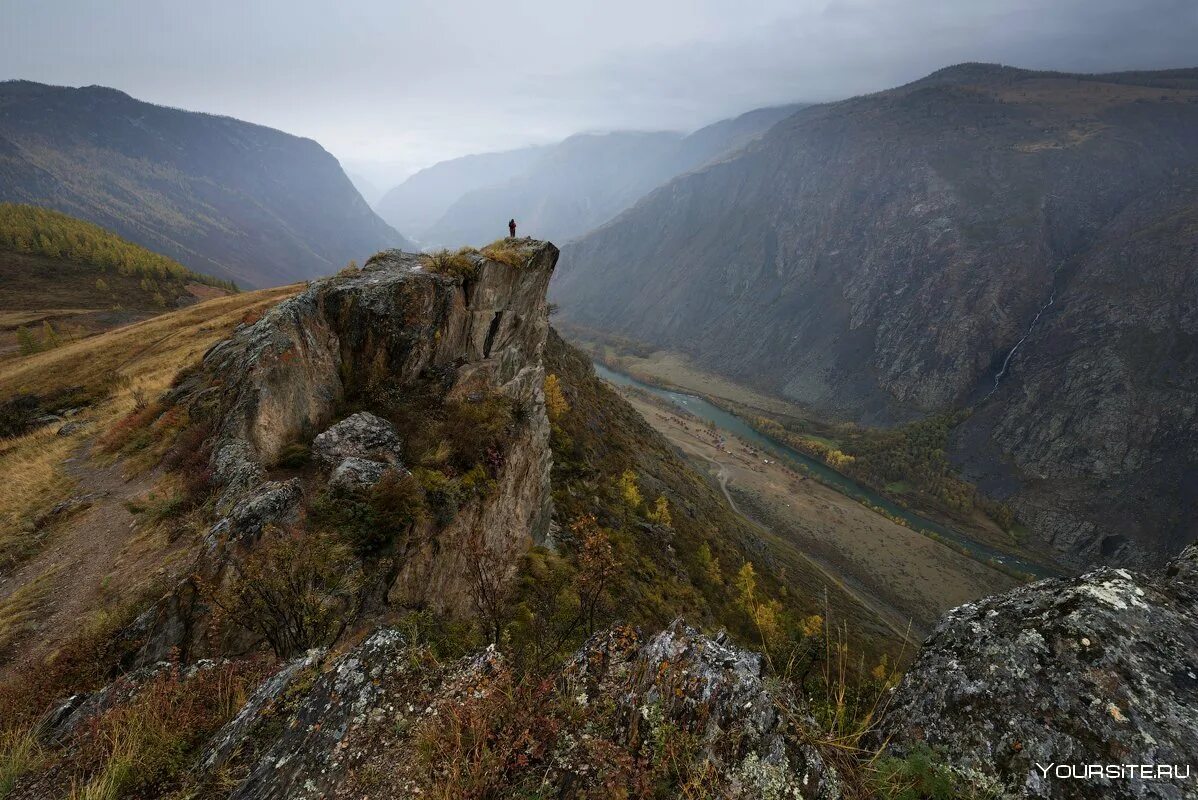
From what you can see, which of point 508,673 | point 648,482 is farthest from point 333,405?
point 648,482

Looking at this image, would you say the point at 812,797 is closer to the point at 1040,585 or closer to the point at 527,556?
the point at 1040,585

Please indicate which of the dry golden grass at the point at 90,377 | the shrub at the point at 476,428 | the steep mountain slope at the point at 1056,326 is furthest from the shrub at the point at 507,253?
the steep mountain slope at the point at 1056,326

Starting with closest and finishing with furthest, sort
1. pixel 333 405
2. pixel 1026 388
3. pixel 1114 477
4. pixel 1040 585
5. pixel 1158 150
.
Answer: pixel 1040 585, pixel 333 405, pixel 1114 477, pixel 1026 388, pixel 1158 150

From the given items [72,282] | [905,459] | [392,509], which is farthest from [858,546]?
[72,282]

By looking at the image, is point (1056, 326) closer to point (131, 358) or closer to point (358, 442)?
point (358, 442)

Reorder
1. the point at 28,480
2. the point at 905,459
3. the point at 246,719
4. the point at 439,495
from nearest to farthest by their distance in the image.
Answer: the point at 246,719 → the point at 439,495 → the point at 28,480 → the point at 905,459

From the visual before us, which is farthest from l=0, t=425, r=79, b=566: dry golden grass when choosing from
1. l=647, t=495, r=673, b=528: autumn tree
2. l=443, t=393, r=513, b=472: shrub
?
l=647, t=495, r=673, b=528: autumn tree
